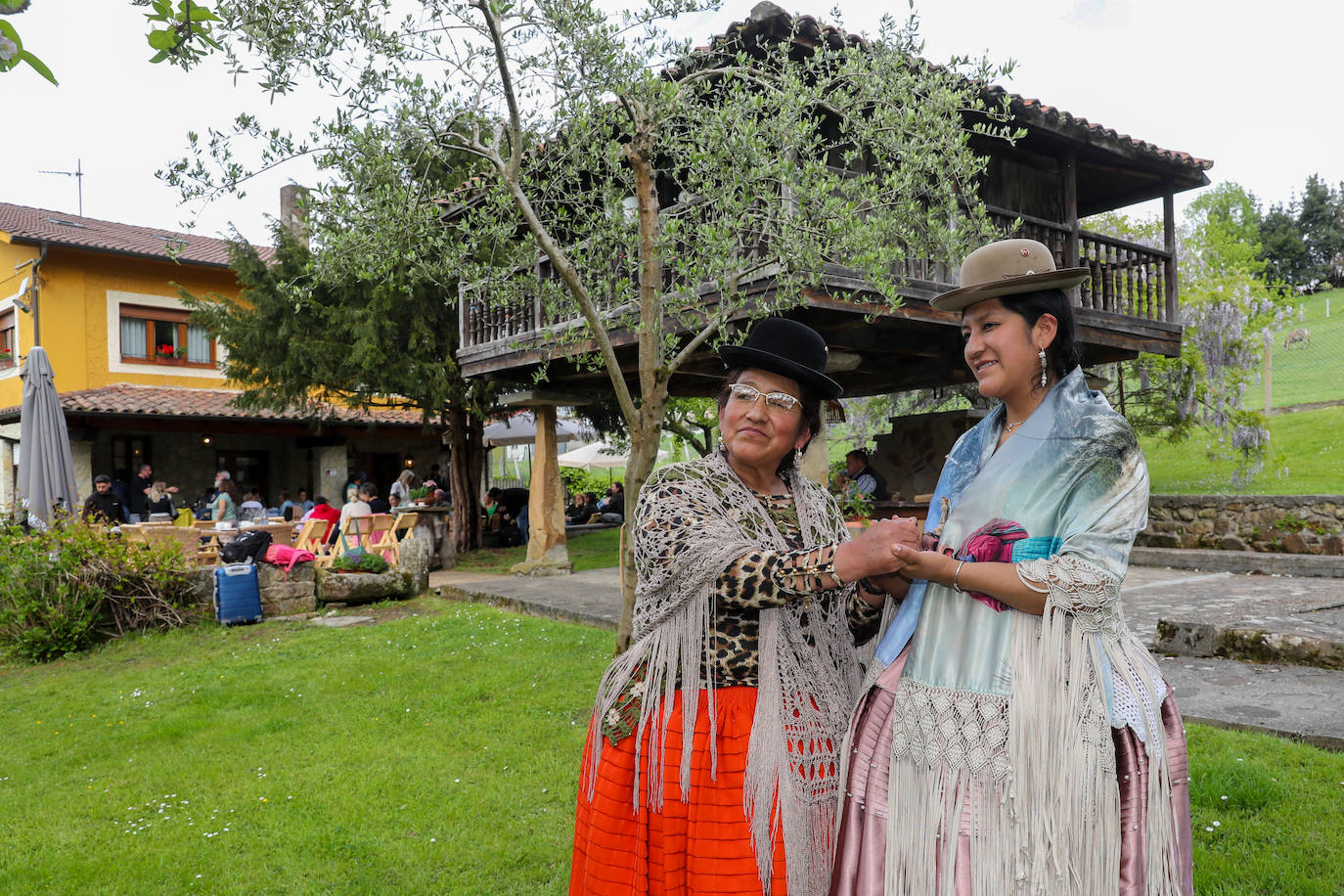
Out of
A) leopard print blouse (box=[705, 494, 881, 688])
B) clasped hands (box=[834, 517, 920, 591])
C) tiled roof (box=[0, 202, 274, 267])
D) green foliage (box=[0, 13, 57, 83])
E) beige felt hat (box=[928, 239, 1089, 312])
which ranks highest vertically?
tiled roof (box=[0, 202, 274, 267])

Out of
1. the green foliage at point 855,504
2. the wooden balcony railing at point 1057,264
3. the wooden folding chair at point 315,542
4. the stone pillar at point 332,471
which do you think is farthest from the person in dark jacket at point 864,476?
the stone pillar at point 332,471

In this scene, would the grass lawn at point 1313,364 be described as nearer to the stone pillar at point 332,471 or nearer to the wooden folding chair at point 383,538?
the wooden folding chair at point 383,538

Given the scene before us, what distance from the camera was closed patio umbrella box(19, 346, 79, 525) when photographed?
10.6 m

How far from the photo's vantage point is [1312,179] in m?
45.1

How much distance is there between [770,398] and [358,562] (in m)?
9.96

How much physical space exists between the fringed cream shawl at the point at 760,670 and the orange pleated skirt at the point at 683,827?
25 mm

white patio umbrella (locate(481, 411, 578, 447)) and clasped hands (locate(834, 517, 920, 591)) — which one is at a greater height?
white patio umbrella (locate(481, 411, 578, 447))

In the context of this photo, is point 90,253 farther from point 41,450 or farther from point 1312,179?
point 1312,179

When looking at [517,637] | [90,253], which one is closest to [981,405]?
[517,637]

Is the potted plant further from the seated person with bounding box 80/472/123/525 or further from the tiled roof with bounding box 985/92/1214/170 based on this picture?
the seated person with bounding box 80/472/123/525

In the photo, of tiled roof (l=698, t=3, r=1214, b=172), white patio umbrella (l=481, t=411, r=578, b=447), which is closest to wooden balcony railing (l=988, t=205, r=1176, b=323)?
tiled roof (l=698, t=3, r=1214, b=172)

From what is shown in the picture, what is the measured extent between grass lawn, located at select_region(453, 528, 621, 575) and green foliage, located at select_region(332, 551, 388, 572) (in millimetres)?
2893

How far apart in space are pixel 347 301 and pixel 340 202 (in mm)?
10078

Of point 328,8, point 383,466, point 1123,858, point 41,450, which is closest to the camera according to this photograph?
point 1123,858
